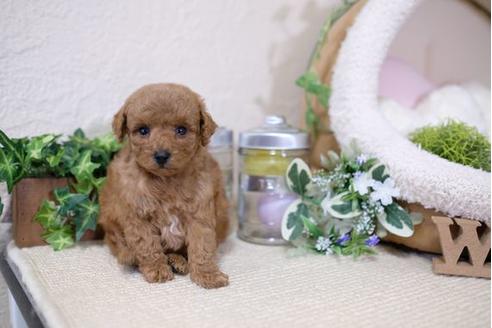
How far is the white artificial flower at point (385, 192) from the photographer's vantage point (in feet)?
3.69

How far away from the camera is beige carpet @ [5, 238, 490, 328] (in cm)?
81

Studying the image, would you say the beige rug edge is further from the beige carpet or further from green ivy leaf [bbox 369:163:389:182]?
green ivy leaf [bbox 369:163:389:182]

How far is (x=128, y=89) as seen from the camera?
4.70 ft

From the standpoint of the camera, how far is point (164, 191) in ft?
3.37

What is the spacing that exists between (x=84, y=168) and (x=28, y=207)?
0.17 metres

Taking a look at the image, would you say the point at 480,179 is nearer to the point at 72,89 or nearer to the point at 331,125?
the point at 331,125

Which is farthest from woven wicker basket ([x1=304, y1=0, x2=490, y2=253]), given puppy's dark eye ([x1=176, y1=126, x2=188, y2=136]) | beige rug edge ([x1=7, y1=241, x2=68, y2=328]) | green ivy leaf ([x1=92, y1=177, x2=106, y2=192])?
beige rug edge ([x1=7, y1=241, x2=68, y2=328])

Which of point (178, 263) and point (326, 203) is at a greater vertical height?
point (326, 203)

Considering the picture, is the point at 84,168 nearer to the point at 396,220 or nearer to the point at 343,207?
the point at 343,207

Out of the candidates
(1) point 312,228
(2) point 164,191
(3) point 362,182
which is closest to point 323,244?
(1) point 312,228

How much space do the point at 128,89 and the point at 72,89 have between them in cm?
17

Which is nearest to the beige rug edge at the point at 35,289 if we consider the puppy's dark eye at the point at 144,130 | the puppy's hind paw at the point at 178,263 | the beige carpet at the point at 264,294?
the beige carpet at the point at 264,294

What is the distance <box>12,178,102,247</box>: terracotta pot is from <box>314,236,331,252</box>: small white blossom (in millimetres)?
715

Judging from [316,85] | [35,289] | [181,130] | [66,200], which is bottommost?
[35,289]
